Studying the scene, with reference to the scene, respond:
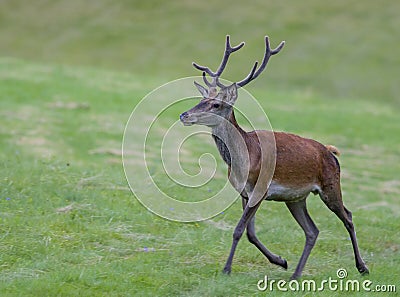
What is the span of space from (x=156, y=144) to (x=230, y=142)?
10340 mm

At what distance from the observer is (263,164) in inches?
325

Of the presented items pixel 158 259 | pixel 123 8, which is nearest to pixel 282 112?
pixel 158 259

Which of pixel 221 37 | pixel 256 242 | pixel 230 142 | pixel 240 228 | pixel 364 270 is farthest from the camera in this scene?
pixel 221 37

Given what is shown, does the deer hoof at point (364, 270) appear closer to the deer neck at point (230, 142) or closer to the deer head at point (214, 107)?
the deer neck at point (230, 142)

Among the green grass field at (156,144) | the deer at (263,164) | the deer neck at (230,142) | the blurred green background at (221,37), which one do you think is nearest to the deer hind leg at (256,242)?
the deer at (263,164)

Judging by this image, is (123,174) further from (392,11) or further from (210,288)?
(392,11)

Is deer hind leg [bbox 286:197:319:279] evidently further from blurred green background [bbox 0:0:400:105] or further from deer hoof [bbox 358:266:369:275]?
blurred green background [bbox 0:0:400:105]

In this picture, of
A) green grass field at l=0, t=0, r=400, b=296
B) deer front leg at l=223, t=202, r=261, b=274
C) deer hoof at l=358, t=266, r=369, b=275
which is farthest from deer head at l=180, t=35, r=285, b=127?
deer hoof at l=358, t=266, r=369, b=275

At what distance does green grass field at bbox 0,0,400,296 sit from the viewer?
26.9 ft

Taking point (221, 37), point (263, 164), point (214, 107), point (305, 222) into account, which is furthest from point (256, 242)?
point (221, 37)

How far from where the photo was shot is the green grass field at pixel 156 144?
A: 323 inches

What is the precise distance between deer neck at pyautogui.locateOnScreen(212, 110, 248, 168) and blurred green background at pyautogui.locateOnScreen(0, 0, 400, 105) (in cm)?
2529

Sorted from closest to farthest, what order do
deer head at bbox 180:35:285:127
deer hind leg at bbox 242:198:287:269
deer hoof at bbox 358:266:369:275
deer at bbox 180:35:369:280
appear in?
deer head at bbox 180:35:285:127 < deer at bbox 180:35:369:280 < deer hind leg at bbox 242:198:287:269 < deer hoof at bbox 358:266:369:275

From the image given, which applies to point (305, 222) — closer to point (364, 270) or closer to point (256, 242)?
point (256, 242)
